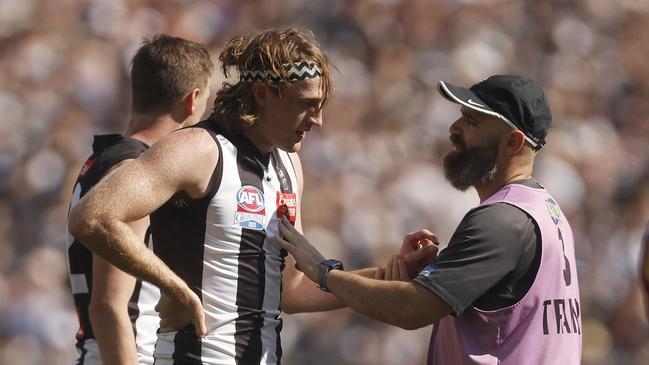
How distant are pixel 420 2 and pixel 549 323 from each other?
243 inches

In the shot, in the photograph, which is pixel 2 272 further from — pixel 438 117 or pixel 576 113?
pixel 576 113

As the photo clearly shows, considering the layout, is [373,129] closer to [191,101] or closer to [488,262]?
[191,101]

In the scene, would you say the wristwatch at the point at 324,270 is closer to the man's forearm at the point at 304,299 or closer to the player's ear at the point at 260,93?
the man's forearm at the point at 304,299

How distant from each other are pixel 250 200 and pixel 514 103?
106 centimetres

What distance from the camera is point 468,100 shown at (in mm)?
3840

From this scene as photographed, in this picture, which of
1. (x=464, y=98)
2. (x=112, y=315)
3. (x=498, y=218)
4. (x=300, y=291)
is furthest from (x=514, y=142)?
(x=112, y=315)

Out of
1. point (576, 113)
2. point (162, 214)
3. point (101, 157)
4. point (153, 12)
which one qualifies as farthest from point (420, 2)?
point (162, 214)

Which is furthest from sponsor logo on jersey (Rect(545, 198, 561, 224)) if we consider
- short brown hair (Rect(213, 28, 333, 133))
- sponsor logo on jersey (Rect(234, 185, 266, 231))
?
sponsor logo on jersey (Rect(234, 185, 266, 231))

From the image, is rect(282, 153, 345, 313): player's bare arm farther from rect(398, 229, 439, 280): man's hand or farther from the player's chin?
rect(398, 229, 439, 280): man's hand

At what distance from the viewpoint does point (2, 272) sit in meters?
7.87

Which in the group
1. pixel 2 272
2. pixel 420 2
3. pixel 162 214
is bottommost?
pixel 2 272

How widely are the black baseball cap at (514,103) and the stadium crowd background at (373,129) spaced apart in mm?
4257

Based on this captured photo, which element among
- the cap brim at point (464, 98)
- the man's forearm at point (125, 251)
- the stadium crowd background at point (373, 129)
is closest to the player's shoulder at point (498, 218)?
the cap brim at point (464, 98)

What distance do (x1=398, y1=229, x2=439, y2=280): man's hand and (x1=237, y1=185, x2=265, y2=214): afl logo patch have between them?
614 mm
